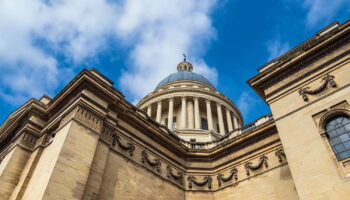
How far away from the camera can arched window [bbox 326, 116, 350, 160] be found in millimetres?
12289

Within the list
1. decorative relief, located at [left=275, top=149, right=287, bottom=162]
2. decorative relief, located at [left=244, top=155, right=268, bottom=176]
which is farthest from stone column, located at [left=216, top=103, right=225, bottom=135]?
decorative relief, located at [left=275, top=149, right=287, bottom=162]

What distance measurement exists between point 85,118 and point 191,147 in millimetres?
9795

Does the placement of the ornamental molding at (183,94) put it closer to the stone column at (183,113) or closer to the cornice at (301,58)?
the stone column at (183,113)

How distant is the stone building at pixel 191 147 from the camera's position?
1289 centimetres

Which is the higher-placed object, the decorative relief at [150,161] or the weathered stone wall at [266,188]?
the decorative relief at [150,161]

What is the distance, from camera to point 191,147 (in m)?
22.9

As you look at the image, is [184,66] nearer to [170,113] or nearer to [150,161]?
[170,113]

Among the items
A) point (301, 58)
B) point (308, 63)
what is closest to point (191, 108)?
point (301, 58)

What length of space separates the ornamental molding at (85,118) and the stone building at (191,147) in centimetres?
6

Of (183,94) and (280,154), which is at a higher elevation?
(183,94)

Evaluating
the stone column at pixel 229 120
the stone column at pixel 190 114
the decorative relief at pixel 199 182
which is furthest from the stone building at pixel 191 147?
the stone column at pixel 229 120

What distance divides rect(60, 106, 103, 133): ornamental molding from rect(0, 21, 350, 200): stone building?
2.5 inches

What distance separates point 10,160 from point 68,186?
16.1 feet

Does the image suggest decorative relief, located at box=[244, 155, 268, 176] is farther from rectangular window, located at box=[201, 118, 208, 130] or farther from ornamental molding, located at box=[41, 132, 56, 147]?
rectangular window, located at box=[201, 118, 208, 130]
